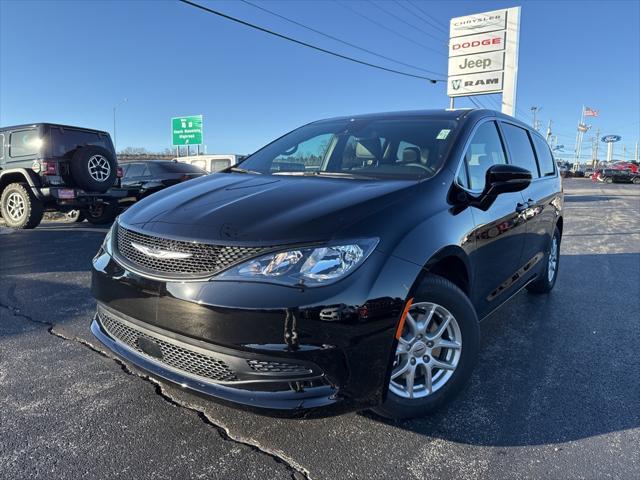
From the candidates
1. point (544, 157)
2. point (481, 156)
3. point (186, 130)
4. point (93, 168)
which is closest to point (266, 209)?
point (481, 156)

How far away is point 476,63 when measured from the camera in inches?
776

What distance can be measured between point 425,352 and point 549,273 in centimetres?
320

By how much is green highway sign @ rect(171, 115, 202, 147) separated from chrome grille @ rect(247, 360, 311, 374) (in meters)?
31.4

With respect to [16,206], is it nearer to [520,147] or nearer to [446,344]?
[520,147]

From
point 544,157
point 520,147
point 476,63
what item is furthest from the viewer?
point 476,63

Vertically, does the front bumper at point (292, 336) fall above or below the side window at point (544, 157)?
below

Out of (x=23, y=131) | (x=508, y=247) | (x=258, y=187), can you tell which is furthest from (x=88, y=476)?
(x=23, y=131)

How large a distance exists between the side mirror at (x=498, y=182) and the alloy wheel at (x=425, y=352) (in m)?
0.77

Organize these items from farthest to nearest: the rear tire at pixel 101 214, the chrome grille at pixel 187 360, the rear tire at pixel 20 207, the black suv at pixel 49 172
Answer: the rear tire at pixel 101 214, the rear tire at pixel 20 207, the black suv at pixel 49 172, the chrome grille at pixel 187 360

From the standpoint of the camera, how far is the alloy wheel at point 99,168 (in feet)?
28.4

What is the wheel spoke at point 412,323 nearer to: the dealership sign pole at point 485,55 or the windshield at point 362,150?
the windshield at point 362,150

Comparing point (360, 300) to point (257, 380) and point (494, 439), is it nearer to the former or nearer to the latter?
point (257, 380)

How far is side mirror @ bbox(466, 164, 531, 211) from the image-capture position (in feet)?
9.31

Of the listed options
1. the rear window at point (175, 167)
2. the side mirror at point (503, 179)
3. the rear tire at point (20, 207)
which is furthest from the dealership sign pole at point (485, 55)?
the side mirror at point (503, 179)
